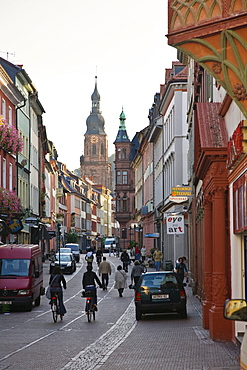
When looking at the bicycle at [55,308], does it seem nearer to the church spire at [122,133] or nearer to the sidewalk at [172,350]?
the sidewalk at [172,350]

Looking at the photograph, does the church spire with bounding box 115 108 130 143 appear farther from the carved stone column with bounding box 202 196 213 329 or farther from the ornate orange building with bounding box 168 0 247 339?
the ornate orange building with bounding box 168 0 247 339

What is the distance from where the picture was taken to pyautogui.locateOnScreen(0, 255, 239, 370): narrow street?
14875 mm

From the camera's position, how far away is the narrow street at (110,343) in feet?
48.8

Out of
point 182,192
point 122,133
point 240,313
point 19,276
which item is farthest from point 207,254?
point 122,133

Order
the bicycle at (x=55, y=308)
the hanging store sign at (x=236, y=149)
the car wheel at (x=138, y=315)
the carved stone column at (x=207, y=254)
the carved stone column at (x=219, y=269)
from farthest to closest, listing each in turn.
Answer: the car wheel at (x=138, y=315), the bicycle at (x=55, y=308), the carved stone column at (x=207, y=254), the carved stone column at (x=219, y=269), the hanging store sign at (x=236, y=149)

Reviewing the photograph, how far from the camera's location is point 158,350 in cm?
1695

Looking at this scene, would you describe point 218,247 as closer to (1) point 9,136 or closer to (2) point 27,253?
(2) point 27,253

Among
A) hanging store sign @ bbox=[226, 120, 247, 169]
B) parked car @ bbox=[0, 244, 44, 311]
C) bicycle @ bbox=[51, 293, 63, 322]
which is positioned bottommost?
bicycle @ bbox=[51, 293, 63, 322]

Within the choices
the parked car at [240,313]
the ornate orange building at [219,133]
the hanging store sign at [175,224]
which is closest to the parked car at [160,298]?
the ornate orange building at [219,133]

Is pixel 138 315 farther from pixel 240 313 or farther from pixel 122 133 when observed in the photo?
pixel 122 133

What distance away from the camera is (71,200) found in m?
144

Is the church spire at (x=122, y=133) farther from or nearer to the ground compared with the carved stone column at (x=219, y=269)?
farther from the ground

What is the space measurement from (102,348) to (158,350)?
1234mm

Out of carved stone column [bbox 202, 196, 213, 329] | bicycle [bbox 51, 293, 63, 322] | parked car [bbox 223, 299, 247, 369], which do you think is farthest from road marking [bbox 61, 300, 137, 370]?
parked car [bbox 223, 299, 247, 369]
